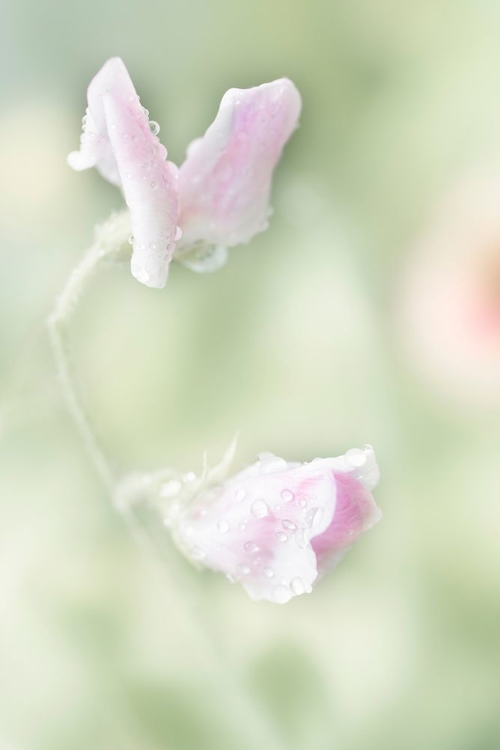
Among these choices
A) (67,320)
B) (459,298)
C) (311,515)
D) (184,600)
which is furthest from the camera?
(459,298)

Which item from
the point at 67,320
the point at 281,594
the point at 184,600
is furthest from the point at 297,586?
the point at 184,600

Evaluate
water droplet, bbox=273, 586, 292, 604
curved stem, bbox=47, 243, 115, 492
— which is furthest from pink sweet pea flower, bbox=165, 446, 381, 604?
curved stem, bbox=47, 243, 115, 492

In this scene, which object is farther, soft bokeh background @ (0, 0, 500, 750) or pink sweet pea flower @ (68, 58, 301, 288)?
soft bokeh background @ (0, 0, 500, 750)

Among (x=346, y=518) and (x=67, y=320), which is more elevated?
(x=67, y=320)

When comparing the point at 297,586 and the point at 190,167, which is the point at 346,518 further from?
the point at 190,167

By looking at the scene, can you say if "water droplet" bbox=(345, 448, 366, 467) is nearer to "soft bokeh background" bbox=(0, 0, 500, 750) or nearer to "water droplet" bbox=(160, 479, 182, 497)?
"water droplet" bbox=(160, 479, 182, 497)

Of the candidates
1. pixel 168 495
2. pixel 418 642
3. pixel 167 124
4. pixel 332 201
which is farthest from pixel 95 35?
pixel 418 642
